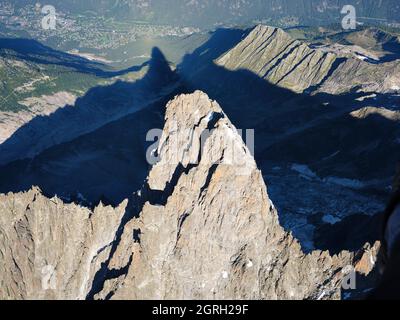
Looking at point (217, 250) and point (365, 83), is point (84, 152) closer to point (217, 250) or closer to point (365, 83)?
point (217, 250)

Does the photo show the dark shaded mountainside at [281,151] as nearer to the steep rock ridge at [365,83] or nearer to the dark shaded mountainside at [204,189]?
the dark shaded mountainside at [204,189]

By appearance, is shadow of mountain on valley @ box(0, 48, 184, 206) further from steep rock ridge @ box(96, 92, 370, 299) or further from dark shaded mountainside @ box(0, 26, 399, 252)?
steep rock ridge @ box(96, 92, 370, 299)

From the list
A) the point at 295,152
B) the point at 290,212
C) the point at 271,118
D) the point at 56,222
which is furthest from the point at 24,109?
the point at 56,222

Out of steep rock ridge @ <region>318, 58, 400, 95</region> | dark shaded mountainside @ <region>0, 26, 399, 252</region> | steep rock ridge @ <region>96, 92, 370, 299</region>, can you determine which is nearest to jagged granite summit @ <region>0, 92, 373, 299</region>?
steep rock ridge @ <region>96, 92, 370, 299</region>

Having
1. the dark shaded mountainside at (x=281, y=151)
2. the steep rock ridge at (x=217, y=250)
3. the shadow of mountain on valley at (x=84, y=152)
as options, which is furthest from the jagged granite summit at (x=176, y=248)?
the shadow of mountain on valley at (x=84, y=152)

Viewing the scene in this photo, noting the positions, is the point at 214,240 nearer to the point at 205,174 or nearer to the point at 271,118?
→ the point at 205,174
